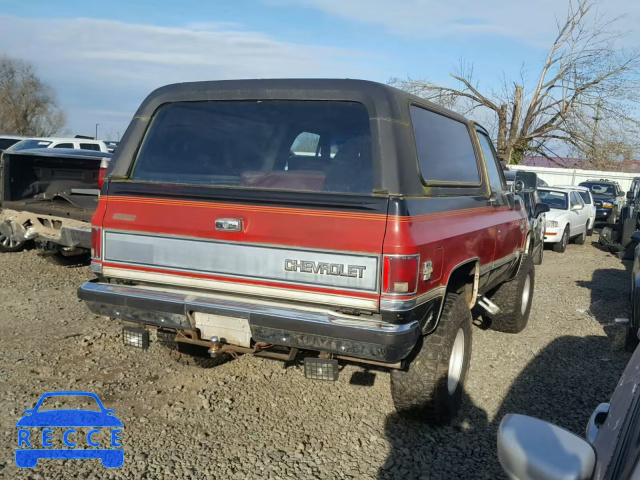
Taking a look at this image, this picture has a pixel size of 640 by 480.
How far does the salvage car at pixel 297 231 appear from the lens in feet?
10.5

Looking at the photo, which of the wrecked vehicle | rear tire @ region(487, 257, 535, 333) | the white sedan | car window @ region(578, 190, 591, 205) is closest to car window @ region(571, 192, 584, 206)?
the white sedan

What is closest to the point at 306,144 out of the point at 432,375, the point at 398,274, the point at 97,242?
the point at 398,274

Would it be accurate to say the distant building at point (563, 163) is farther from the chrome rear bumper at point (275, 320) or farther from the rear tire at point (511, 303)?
the chrome rear bumper at point (275, 320)

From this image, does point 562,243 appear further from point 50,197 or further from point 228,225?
point 228,225

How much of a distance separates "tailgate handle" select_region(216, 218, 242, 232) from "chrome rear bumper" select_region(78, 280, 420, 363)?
0.42 meters

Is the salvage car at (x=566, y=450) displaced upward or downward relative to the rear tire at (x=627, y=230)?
upward

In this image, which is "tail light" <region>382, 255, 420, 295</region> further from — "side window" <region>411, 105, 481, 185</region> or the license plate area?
the license plate area

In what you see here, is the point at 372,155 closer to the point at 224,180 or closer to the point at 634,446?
the point at 224,180

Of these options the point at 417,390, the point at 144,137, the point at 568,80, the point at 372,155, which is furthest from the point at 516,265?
the point at 568,80

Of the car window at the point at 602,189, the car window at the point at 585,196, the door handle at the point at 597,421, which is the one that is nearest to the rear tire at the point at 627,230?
the car window at the point at 585,196

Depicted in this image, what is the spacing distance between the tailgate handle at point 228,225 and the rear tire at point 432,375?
132cm

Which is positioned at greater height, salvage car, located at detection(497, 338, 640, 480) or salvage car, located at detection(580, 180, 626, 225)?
salvage car, located at detection(497, 338, 640, 480)

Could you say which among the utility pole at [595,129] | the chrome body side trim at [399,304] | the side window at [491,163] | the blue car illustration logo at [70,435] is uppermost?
the utility pole at [595,129]

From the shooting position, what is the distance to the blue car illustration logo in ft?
11.0
